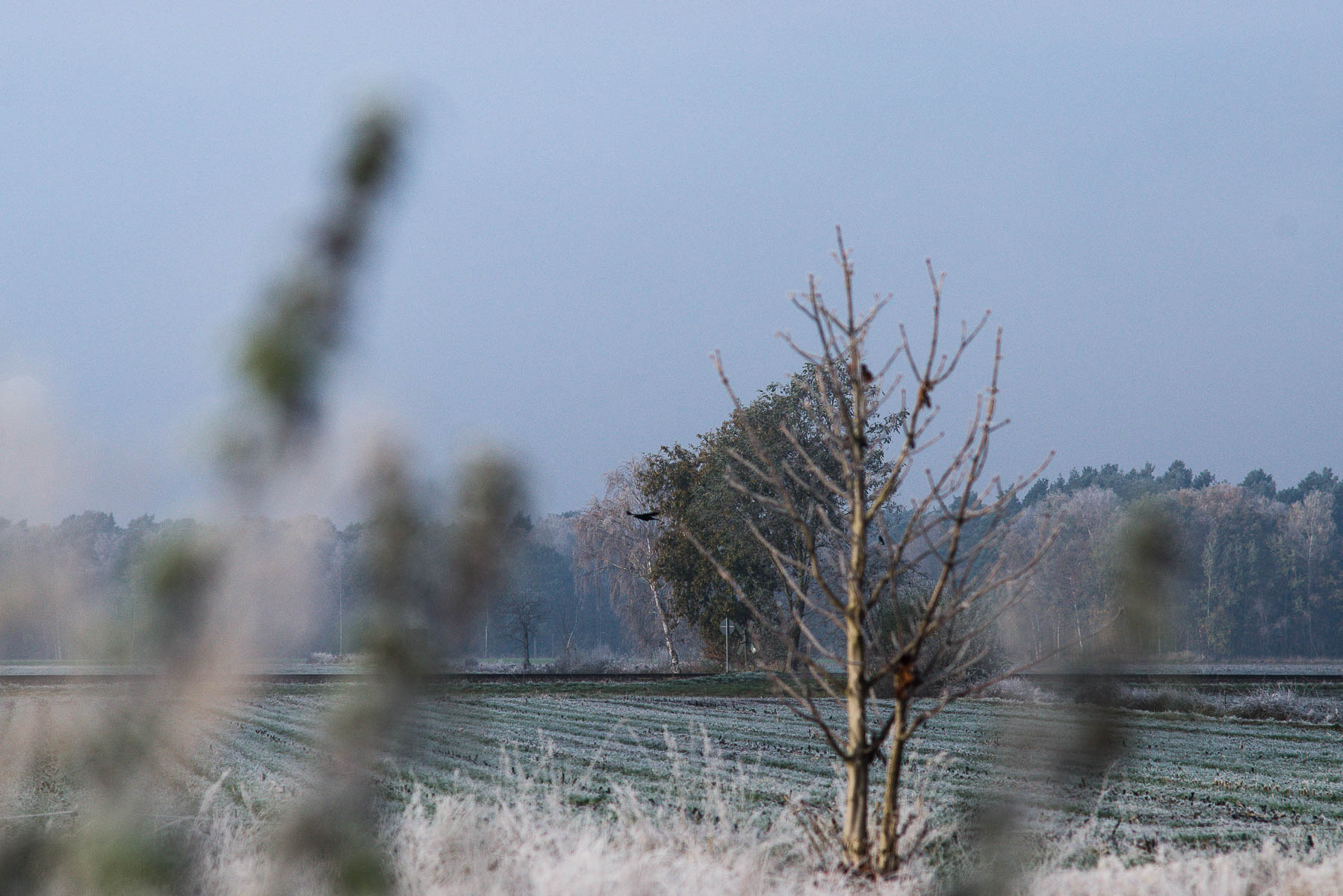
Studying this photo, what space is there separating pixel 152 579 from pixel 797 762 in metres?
11.6

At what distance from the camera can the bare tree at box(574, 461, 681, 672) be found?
38625 millimetres

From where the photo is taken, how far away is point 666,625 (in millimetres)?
37656

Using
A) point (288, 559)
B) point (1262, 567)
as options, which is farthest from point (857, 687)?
point (1262, 567)

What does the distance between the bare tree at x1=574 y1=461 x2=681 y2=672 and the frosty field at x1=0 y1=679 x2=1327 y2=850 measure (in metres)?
18.3

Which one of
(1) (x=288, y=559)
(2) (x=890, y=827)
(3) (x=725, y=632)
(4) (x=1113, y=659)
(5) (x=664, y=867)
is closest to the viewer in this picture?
(1) (x=288, y=559)

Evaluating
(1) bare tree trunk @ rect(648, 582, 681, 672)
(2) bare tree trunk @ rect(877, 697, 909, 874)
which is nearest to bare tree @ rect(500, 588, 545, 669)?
(1) bare tree trunk @ rect(648, 582, 681, 672)

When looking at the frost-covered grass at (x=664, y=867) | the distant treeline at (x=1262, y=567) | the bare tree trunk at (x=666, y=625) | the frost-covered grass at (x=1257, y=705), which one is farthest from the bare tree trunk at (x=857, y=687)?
the distant treeline at (x=1262, y=567)

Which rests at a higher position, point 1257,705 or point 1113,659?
point 1113,659

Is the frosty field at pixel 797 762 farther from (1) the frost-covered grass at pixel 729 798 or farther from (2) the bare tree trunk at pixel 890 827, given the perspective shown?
(2) the bare tree trunk at pixel 890 827

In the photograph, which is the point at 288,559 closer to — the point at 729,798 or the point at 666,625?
the point at 729,798

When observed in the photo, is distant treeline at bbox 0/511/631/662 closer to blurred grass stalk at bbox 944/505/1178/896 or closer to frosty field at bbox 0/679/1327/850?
frosty field at bbox 0/679/1327/850

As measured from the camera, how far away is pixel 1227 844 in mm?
7824

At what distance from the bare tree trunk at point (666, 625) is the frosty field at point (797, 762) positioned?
1606 centimetres

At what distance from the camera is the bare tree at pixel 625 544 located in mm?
38625
